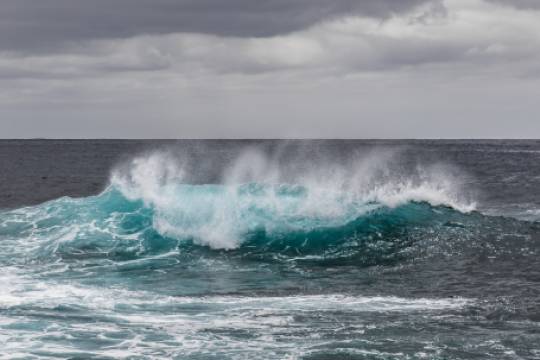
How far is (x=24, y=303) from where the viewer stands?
69.4ft

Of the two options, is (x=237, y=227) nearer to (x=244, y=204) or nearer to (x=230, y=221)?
(x=230, y=221)

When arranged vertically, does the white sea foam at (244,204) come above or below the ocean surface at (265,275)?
above

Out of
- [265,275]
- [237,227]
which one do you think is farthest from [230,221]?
[265,275]

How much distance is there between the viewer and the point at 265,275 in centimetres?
2620

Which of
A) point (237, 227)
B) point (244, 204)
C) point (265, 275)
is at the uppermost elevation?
point (244, 204)

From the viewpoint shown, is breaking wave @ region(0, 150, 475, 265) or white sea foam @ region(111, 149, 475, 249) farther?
white sea foam @ region(111, 149, 475, 249)

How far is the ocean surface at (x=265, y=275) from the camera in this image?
17484mm

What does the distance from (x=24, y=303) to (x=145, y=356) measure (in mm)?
6232

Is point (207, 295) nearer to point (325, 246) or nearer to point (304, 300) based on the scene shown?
point (304, 300)

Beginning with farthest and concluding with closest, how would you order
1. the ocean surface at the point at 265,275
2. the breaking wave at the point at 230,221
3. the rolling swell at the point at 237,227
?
the breaking wave at the point at 230,221 → the rolling swell at the point at 237,227 → the ocean surface at the point at 265,275

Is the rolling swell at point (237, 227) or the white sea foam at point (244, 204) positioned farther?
the white sea foam at point (244, 204)

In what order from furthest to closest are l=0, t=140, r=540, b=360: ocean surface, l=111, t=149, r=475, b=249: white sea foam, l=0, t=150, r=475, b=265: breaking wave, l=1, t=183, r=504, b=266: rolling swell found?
l=111, t=149, r=475, b=249: white sea foam < l=0, t=150, r=475, b=265: breaking wave < l=1, t=183, r=504, b=266: rolling swell < l=0, t=140, r=540, b=360: ocean surface

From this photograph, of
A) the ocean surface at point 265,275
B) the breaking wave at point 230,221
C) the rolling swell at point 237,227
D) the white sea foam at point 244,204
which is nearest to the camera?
the ocean surface at point 265,275

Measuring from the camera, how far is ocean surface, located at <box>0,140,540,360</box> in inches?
688
